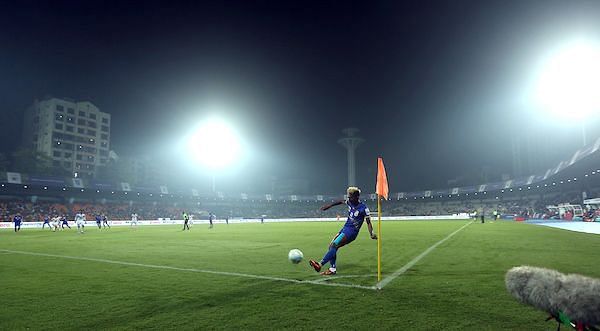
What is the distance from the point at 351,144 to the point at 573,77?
87.5m

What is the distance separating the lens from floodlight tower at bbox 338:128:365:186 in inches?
5089

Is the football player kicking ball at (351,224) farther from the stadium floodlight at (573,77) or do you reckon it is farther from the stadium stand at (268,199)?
the stadium floodlight at (573,77)

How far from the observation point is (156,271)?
9.91 meters

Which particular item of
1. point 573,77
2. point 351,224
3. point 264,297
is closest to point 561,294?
point 264,297

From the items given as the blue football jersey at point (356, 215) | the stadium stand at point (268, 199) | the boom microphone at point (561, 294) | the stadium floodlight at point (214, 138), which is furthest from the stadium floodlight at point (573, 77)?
the stadium floodlight at point (214, 138)

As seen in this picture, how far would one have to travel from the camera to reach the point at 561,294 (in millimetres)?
3074

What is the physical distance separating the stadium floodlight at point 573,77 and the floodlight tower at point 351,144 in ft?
255

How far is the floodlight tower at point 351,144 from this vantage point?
129250mm

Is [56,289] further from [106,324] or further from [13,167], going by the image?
[13,167]

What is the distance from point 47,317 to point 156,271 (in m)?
4.38

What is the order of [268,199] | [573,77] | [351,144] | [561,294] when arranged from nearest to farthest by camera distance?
[561,294] → [573,77] → [268,199] → [351,144]

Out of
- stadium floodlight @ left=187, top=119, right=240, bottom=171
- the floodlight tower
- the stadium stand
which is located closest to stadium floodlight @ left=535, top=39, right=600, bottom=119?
the stadium stand

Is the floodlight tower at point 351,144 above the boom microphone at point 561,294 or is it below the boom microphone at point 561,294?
above

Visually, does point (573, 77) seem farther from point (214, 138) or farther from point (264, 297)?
point (214, 138)
